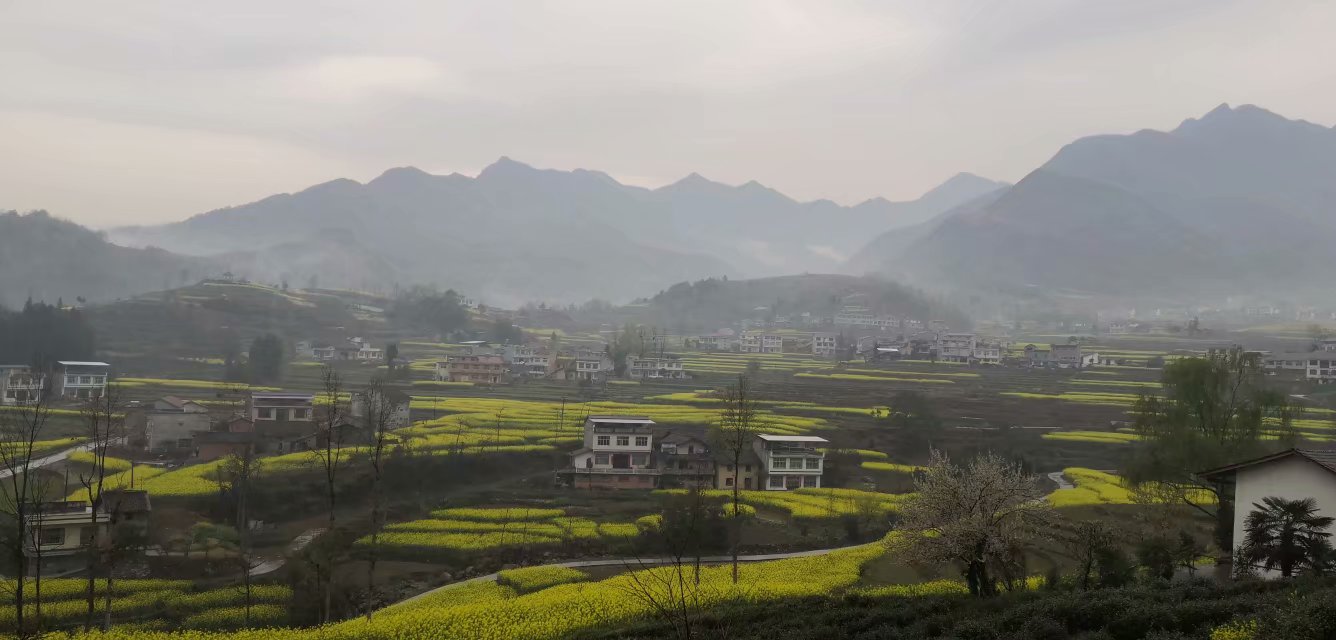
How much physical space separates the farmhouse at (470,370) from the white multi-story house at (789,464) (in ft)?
160

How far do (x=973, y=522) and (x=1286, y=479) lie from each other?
8.29m

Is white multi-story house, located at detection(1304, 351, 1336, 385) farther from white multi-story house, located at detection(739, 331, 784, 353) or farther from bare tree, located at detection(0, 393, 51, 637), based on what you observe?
bare tree, located at detection(0, 393, 51, 637)

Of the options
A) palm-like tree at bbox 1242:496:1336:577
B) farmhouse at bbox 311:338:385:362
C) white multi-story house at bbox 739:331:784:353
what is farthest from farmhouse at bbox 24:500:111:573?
white multi-story house at bbox 739:331:784:353

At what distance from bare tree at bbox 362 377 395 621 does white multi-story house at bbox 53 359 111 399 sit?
25.7 meters

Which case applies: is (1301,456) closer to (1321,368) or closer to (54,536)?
(54,536)

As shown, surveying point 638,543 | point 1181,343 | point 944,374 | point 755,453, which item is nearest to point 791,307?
point 1181,343

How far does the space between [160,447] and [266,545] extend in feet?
70.6

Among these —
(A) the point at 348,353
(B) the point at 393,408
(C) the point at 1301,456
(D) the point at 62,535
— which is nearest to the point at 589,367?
(A) the point at 348,353

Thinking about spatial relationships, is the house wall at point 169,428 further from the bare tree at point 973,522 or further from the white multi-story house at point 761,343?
the white multi-story house at point 761,343

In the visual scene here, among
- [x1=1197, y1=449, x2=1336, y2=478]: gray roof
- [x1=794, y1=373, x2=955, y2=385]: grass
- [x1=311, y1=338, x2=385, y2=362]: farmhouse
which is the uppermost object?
[x1=1197, y1=449, x2=1336, y2=478]: gray roof

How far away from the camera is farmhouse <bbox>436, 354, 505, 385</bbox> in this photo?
90688 millimetres

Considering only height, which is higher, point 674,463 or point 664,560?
point 674,463

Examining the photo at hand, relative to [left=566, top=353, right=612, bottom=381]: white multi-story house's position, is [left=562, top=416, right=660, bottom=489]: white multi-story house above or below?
below

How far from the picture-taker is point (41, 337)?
265 ft
